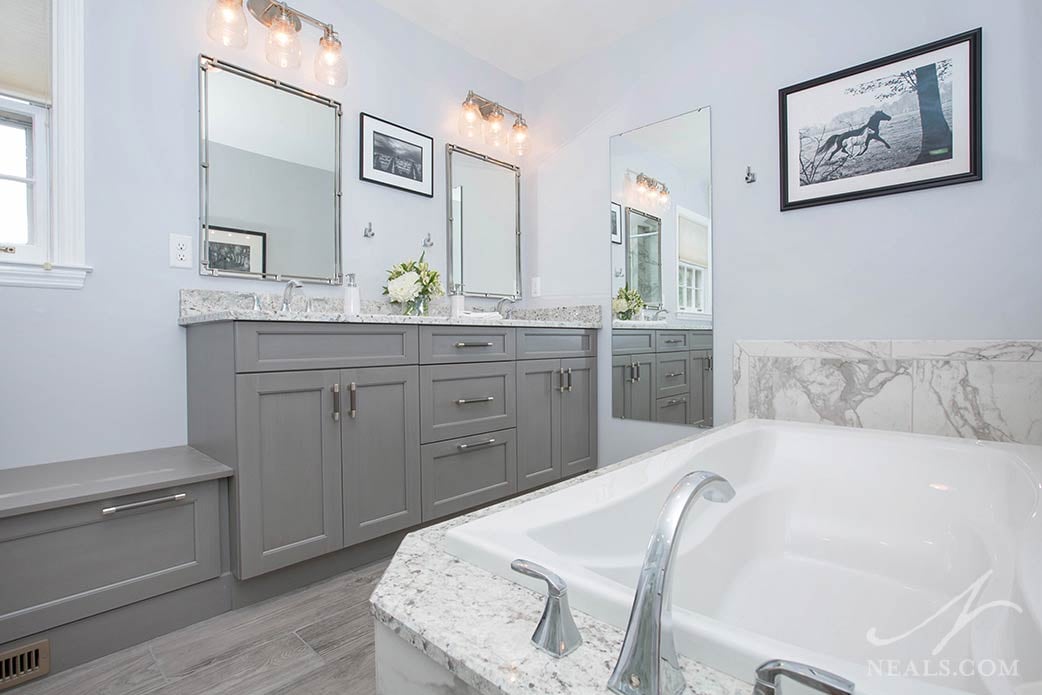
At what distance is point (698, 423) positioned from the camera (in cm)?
254

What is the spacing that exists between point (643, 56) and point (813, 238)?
141 cm

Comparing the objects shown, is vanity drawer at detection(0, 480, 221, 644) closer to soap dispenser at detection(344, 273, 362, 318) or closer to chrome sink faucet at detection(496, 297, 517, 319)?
soap dispenser at detection(344, 273, 362, 318)

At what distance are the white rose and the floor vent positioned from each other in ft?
5.53

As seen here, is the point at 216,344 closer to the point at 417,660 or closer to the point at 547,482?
the point at 417,660

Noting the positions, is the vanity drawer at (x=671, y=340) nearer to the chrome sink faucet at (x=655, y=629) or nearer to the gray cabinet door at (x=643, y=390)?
the gray cabinet door at (x=643, y=390)

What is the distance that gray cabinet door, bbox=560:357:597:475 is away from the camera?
2803 mm

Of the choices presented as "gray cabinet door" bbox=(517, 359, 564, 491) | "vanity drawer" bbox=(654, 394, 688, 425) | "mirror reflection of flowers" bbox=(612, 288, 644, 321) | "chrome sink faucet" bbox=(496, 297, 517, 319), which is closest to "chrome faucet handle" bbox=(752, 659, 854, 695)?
"gray cabinet door" bbox=(517, 359, 564, 491)

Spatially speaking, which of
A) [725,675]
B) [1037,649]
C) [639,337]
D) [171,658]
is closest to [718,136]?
[639,337]

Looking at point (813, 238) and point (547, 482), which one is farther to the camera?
point (547, 482)

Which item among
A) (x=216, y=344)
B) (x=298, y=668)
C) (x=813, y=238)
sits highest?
(x=813, y=238)

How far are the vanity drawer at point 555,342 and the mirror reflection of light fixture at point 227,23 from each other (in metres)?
1.66

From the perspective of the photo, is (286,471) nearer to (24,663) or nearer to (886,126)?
(24,663)

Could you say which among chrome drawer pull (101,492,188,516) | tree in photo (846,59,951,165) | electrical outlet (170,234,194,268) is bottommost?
chrome drawer pull (101,492,188,516)

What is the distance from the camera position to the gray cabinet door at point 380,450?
73.0 inches
